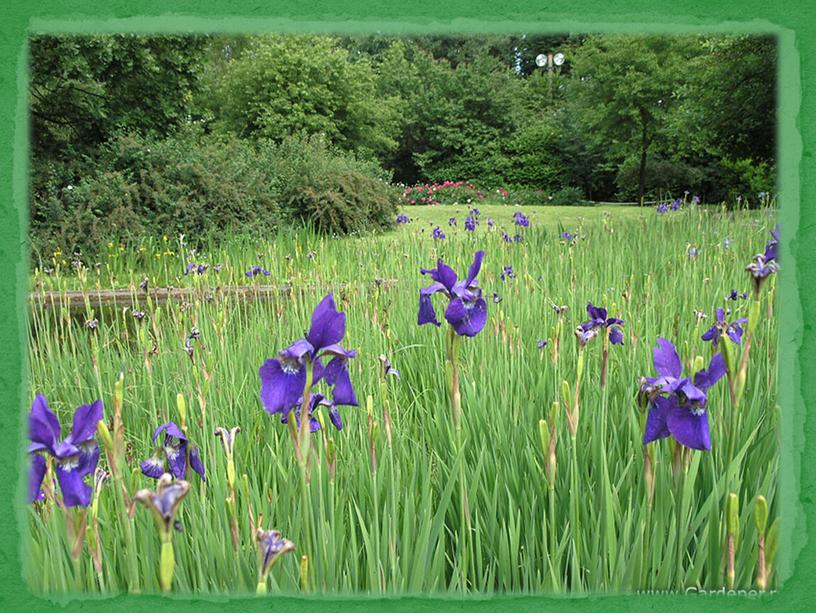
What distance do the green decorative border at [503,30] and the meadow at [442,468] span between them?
0.53 feet

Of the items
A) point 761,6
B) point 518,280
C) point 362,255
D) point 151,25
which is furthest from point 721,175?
point 151,25

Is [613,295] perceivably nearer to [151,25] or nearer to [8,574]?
[151,25]

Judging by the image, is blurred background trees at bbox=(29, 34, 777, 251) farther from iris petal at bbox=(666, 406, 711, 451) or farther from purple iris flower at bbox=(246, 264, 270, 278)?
iris petal at bbox=(666, 406, 711, 451)

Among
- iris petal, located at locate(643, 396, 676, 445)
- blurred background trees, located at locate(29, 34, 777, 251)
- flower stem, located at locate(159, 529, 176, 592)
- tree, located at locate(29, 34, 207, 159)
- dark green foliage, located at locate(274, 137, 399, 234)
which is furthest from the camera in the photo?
dark green foliage, located at locate(274, 137, 399, 234)

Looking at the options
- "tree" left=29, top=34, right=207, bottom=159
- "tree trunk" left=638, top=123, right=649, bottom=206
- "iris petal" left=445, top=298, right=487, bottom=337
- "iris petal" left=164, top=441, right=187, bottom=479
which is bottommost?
"iris petal" left=164, top=441, right=187, bottom=479

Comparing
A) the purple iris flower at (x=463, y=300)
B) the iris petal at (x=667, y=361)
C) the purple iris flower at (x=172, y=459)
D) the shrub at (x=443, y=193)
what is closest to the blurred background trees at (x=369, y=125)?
the shrub at (x=443, y=193)

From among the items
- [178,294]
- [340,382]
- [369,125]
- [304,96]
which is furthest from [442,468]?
[304,96]

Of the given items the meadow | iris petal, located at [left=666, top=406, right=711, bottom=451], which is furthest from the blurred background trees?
iris petal, located at [left=666, top=406, right=711, bottom=451]

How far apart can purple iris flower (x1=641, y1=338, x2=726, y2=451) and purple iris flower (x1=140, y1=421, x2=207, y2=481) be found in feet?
2.82

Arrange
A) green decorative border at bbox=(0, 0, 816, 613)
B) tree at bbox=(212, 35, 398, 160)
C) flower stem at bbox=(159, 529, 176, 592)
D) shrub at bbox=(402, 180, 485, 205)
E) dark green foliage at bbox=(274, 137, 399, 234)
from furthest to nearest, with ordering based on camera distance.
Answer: dark green foliage at bbox=(274, 137, 399, 234)
shrub at bbox=(402, 180, 485, 205)
tree at bbox=(212, 35, 398, 160)
green decorative border at bbox=(0, 0, 816, 613)
flower stem at bbox=(159, 529, 176, 592)

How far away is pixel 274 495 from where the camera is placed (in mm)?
1446

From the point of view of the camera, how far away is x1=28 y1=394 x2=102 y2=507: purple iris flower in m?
0.97

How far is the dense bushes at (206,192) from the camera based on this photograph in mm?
6191

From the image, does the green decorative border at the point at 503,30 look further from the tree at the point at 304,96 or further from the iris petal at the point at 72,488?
the tree at the point at 304,96
